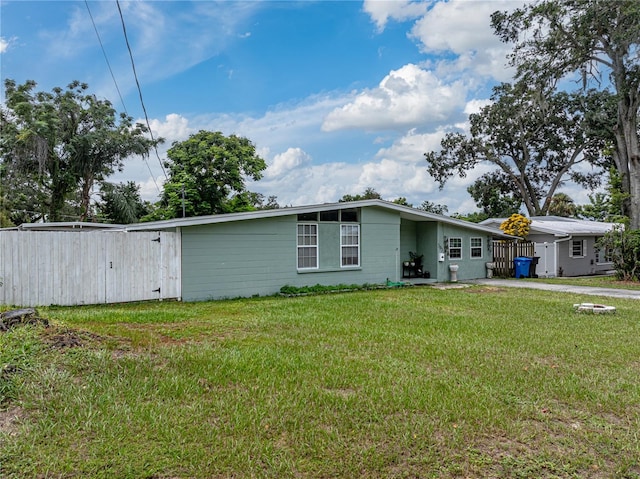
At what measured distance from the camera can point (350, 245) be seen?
14422 millimetres

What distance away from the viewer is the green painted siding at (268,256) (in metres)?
11.4

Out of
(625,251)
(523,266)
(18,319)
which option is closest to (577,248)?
(625,251)

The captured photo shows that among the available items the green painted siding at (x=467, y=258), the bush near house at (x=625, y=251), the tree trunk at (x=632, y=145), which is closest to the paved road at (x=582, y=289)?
the green painted siding at (x=467, y=258)

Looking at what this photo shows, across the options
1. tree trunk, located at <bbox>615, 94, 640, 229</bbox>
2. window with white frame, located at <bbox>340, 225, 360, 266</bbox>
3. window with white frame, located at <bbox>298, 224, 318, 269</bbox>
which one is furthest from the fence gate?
window with white frame, located at <bbox>298, 224, 318, 269</bbox>

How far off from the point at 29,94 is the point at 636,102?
3159 centimetres

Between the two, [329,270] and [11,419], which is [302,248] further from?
[11,419]

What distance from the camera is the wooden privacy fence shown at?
60.6ft

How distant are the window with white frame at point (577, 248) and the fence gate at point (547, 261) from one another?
167cm

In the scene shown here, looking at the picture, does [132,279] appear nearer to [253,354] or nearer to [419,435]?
[253,354]

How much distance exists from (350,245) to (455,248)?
5458 millimetres

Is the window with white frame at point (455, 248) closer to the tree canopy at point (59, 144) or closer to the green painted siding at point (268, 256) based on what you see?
the green painted siding at point (268, 256)

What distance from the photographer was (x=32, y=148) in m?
21.6

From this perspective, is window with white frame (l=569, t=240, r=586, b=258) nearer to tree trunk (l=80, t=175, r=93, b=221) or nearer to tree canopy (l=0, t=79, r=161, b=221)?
tree canopy (l=0, t=79, r=161, b=221)

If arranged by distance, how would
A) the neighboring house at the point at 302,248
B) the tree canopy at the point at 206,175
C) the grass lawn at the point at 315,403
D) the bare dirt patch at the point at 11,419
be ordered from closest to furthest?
the grass lawn at the point at 315,403
the bare dirt patch at the point at 11,419
the neighboring house at the point at 302,248
the tree canopy at the point at 206,175
